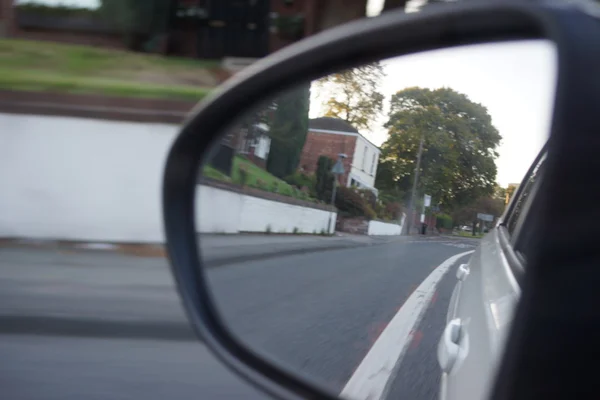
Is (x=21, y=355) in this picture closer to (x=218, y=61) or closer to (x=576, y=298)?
(x=576, y=298)

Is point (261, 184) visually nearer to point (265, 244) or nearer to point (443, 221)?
point (265, 244)

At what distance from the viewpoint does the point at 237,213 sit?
8.32 ft

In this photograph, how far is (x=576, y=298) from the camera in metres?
0.99

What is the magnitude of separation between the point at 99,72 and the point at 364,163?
13614 mm

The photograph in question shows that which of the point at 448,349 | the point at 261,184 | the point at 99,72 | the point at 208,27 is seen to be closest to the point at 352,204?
the point at 448,349

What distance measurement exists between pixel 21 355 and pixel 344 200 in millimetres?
3590

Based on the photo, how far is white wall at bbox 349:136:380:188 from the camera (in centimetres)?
162

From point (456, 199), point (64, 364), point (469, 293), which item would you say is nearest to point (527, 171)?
point (456, 199)

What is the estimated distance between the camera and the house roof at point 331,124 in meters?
1.75

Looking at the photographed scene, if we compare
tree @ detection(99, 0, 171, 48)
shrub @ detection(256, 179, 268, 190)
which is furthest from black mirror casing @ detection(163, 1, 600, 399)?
tree @ detection(99, 0, 171, 48)

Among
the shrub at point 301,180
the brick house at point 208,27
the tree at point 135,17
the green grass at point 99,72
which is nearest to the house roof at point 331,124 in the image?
the shrub at point 301,180

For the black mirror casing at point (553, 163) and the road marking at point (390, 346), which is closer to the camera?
the black mirror casing at point (553, 163)

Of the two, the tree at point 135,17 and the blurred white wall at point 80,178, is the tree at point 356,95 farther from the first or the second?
the tree at point 135,17

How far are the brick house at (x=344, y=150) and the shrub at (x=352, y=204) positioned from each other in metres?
0.02
